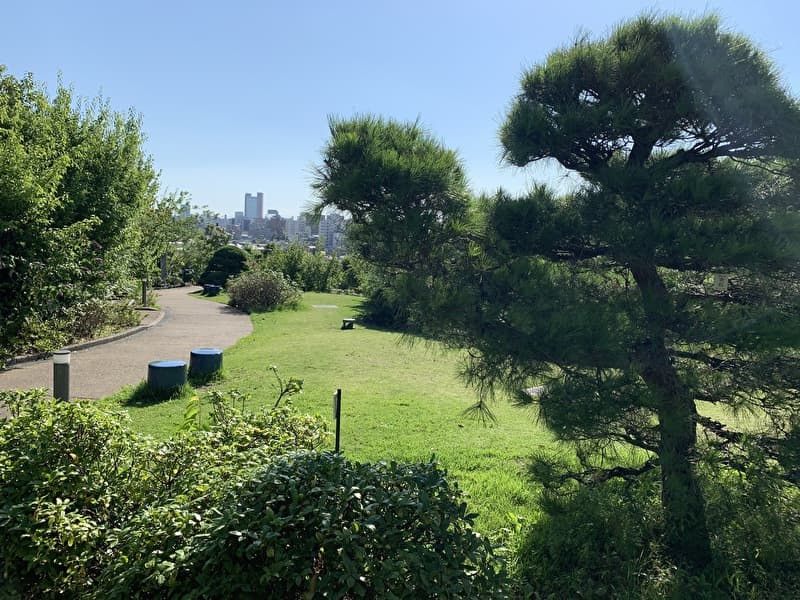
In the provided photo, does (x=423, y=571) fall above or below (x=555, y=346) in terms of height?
below

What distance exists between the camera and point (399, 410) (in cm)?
630

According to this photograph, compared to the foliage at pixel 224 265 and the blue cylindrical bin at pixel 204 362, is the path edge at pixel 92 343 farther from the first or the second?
the foliage at pixel 224 265

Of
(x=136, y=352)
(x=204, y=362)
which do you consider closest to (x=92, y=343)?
(x=136, y=352)

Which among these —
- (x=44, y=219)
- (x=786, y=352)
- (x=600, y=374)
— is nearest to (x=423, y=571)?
(x=600, y=374)

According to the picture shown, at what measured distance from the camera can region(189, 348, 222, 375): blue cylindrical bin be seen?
7.47 m

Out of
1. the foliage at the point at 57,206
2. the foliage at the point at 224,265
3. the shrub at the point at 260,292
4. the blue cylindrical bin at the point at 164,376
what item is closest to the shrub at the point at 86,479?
the blue cylindrical bin at the point at 164,376

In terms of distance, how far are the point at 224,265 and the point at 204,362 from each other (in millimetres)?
20302

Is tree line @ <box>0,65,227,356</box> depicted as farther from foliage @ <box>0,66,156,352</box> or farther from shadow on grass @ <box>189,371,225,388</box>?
shadow on grass @ <box>189,371,225,388</box>

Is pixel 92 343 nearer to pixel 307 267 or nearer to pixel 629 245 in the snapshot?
pixel 629 245

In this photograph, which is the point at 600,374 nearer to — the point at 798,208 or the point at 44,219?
the point at 798,208

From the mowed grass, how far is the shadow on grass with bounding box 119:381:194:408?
124 mm

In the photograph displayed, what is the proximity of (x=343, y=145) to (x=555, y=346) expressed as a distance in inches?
55.1

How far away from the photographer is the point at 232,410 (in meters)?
3.37

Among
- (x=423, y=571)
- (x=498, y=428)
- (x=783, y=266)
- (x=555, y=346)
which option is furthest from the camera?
(x=498, y=428)
